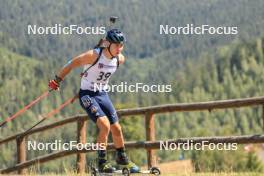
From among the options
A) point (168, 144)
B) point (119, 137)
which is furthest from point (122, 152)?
point (168, 144)

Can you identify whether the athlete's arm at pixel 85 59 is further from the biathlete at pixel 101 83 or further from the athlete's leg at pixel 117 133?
the athlete's leg at pixel 117 133

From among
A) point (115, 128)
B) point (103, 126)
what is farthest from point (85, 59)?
point (115, 128)

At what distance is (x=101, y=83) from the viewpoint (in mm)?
10094

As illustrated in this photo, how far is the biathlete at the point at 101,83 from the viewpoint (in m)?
9.86

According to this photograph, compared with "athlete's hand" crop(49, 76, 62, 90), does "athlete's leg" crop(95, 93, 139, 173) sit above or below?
below

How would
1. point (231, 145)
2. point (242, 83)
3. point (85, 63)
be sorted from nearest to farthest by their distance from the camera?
point (85, 63)
point (231, 145)
point (242, 83)

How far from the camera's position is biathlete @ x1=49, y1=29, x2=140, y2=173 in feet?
32.3

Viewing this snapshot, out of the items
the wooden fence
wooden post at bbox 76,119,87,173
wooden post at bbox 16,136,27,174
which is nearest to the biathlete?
the wooden fence

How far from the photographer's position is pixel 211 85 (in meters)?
195

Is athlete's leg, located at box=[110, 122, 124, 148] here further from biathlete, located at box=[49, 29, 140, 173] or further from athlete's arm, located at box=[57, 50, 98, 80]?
athlete's arm, located at box=[57, 50, 98, 80]

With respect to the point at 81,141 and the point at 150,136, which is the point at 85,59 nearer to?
the point at 150,136

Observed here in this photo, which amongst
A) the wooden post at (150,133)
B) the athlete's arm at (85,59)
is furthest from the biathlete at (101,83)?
the wooden post at (150,133)

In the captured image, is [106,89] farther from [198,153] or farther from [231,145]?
[198,153]

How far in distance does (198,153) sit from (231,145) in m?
59.4
